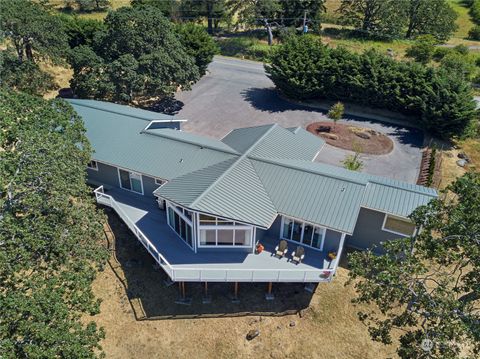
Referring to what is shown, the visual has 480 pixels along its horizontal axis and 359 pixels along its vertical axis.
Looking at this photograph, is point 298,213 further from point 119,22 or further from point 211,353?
point 119,22

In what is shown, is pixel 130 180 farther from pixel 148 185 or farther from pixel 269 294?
pixel 269 294

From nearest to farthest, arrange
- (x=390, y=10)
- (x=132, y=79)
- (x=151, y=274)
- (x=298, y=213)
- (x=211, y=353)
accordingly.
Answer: (x=211, y=353)
(x=298, y=213)
(x=151, y=274)
(x=132, y=79)
(x=390, y=10)

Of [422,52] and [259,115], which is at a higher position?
[422,52]

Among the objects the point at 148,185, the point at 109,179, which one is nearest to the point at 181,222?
the point at 148,185

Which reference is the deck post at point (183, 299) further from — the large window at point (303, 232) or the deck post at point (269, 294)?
the large window at point (303, 232)

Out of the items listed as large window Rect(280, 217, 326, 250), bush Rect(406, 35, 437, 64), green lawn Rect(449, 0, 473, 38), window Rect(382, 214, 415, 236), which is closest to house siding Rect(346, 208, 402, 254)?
window Rect(382, 214, 415, 236)

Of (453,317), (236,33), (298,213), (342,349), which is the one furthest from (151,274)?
(236,33)
